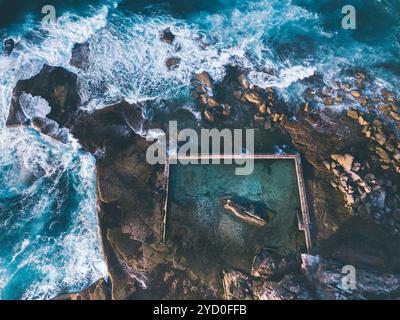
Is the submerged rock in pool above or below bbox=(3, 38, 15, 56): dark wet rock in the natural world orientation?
below

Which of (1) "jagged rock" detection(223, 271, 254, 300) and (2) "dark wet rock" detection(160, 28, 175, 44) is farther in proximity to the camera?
(2) "dark wet rock" detection(160, 28, 175, 44)

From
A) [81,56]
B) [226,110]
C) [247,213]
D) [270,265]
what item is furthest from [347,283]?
[81,56]

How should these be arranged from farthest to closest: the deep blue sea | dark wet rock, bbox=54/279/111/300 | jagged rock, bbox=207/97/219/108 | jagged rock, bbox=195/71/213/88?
jagged rock, bbox=195/71/213/88
jagged rock, bbox=207/97/219/108
the deep blue sea
dark wet rock, bbox=54/279/111/300

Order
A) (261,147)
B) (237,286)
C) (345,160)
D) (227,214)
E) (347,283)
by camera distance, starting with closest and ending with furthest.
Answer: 1. (347,283)
2. (237,286)
3. (227,214)
4. (345,160)
5. (261,147)

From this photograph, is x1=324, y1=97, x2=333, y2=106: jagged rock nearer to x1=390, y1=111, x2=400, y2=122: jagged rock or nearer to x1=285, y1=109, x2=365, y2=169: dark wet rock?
x1=285, y1=109, x2=365, y2=169: dark wet rock

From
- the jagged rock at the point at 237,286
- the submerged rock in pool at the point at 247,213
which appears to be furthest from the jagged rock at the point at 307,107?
the jagged rock at the point at 237,286

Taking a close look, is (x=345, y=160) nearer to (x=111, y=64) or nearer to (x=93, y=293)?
(x=93, y=293)

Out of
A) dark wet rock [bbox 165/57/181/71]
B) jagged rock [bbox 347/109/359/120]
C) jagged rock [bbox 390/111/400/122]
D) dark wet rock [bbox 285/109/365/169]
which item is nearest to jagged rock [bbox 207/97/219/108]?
dark wet rock [bbox 165/57/181/71]
